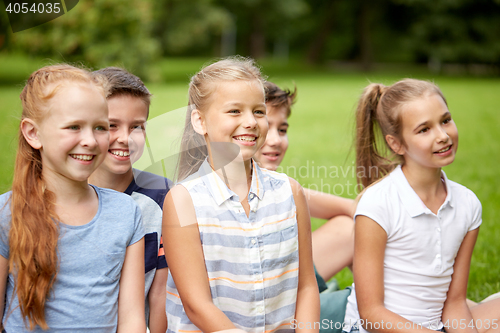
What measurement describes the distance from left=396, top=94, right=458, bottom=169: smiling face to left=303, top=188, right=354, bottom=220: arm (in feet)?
2.44

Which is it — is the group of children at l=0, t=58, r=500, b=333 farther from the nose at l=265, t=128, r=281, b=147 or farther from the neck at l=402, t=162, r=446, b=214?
the nose at l=265, t=128, r=281, b=147

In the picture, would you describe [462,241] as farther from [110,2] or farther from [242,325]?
[110,2]

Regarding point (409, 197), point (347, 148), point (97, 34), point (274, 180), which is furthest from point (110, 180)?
point (97, 34)

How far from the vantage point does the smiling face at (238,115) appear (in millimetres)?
1807

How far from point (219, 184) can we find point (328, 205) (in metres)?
1.30

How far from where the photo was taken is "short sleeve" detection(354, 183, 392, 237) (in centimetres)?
209

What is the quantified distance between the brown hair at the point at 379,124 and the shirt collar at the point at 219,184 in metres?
0.81

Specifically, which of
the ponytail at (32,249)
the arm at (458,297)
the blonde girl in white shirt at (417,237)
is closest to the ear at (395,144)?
the blonde girl in white shirt at (417,237)

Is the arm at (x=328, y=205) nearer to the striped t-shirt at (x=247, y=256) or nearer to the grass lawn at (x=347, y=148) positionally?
the grass lawn at (x=347, y=148)

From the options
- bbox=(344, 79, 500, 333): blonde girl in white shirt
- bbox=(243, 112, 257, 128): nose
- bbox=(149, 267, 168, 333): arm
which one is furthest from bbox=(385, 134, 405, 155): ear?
bbox=(149, 267, 168, 333): arm

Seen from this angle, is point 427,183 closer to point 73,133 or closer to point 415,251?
point 415,251

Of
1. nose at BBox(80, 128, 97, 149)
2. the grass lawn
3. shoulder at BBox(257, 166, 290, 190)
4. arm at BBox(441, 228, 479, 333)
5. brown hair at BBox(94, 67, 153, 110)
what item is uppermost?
brown hair at BBox(94, 67, 153, 110)

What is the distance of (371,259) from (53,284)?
129cm

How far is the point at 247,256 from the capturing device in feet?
5.71
